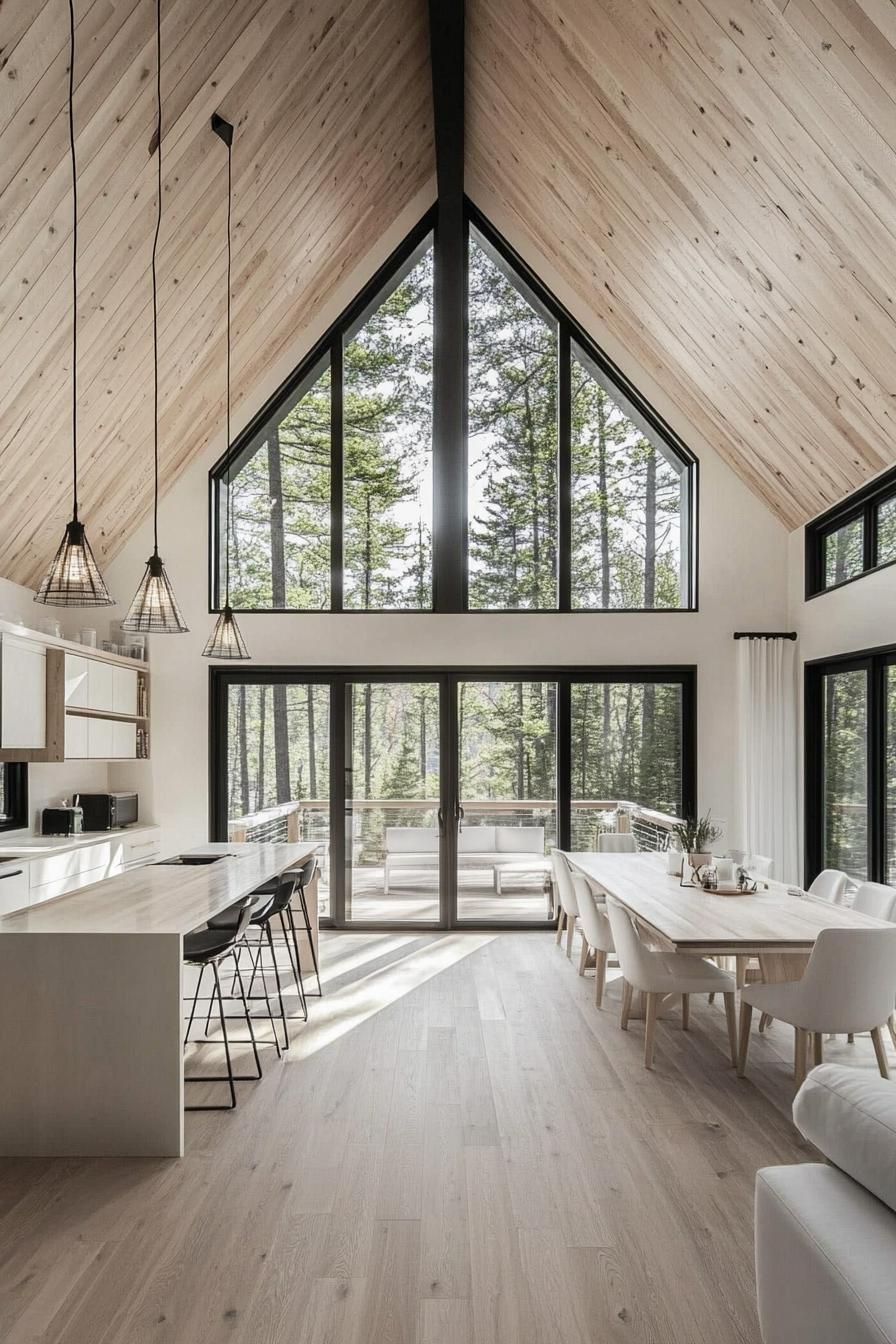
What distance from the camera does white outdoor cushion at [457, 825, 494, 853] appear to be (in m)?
7.05

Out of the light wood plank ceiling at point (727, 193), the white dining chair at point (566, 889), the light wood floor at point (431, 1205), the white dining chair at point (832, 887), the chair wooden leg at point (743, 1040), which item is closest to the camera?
the light wood floor at point (431, 1205)

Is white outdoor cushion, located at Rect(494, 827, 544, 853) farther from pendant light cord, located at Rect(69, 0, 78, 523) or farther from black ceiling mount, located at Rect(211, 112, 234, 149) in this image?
black ceiling mount, located at Rect(211, 112, 234, 149)

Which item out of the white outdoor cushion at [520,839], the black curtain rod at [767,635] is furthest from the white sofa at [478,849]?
the black curtain rod at [767,635]

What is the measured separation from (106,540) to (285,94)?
3.38 metres

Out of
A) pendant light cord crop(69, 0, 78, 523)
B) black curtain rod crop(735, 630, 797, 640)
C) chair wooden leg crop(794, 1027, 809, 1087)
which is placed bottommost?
chair wooden leg crop(794, 1027, 809, 1087)

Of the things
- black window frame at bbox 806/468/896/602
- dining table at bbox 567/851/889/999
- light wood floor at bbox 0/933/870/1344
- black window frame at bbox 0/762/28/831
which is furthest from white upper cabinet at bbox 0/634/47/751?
black window frame at bbox 806/468/896/602

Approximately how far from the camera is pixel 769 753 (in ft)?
22.2

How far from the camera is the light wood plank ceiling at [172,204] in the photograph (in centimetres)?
377

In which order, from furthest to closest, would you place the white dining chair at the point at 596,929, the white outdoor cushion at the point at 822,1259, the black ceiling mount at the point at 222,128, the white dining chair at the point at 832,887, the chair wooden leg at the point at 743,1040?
the white dining chair at the point at 832,887 < the white dining chair at the point at 596,929 < the black ceiling mount at the point at 222,128 < the chair wooden leg at the point at 743,1040 < the white outdoor cushion at the point at 822,1259

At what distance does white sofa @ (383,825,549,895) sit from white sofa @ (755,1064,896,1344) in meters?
5.19

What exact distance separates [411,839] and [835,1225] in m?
5.55

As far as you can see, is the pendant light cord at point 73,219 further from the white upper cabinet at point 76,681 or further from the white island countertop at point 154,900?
the white upper cabinet at point 76,681

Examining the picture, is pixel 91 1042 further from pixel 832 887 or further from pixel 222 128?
pixel 222 128

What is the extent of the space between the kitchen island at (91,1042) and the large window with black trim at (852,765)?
13.8 feet
